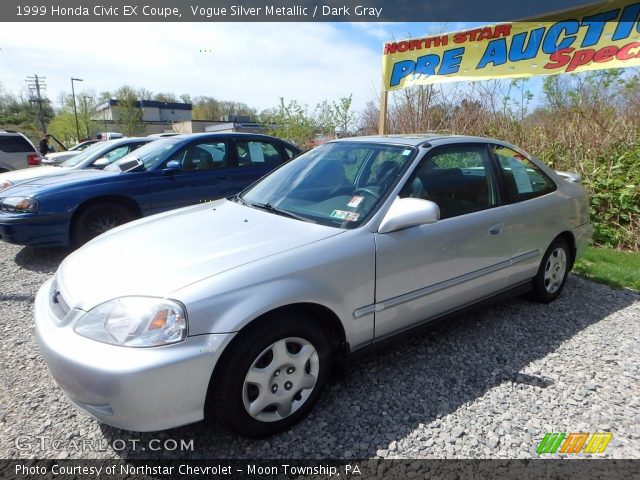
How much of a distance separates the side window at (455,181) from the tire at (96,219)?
4.19 m

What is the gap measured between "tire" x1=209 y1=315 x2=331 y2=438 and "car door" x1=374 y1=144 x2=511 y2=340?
0.49 meters

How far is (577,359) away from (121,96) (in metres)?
55.4

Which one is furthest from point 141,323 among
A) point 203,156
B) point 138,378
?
point 203,156

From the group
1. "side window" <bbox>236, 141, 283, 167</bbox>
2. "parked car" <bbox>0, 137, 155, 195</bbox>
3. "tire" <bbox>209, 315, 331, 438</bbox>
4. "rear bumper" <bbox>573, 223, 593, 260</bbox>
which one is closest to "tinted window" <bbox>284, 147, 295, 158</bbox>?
"side window" <bbox>236, 141, 283, 167</bbox>

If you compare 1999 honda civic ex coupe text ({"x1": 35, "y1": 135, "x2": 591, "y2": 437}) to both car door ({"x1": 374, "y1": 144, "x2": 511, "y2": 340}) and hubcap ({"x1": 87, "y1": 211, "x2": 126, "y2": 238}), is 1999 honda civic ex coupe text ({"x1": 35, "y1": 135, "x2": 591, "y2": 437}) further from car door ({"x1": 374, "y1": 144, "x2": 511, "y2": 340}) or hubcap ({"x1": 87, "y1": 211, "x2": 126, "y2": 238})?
hubcap ({"x1": 87, "y1": 211, "x2": 126, "y2": 238})

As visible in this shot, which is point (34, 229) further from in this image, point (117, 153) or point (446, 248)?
point (446, 248)

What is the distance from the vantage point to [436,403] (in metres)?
2.52

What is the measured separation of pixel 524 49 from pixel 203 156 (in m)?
5.21

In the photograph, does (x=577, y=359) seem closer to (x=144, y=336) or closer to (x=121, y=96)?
(x=144, y=336)

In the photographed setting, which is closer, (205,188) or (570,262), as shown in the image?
(570,262)

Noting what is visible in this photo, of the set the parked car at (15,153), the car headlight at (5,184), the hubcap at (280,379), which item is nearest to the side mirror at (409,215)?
the hubcap at (280,379)

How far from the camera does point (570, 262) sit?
13.3 feet

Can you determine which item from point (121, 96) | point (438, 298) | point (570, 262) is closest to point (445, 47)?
point (570, 262)

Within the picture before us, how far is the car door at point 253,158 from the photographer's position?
6309mm
